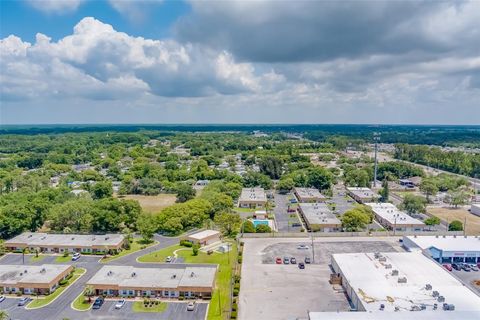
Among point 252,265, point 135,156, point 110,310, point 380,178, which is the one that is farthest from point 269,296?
point 135,156

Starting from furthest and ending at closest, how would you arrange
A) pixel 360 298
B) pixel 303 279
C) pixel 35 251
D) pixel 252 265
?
pixel 35 251, pixel 252 265, pixel 303 279, pixel 360 298

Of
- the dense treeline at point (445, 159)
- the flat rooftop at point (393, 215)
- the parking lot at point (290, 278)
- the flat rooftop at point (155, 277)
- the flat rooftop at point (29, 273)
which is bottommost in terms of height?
the parking lot at point (290, 278)

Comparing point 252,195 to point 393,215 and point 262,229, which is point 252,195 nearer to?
point 262,229

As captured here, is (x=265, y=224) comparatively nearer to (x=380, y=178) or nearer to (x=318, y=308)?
(x=318, y=308)

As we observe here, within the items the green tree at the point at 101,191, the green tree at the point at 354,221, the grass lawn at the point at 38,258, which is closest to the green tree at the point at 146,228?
the grass lawn at the point at 38,258

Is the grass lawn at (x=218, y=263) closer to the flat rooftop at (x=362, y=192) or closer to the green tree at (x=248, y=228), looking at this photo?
the green tree at (x=248, y=228)

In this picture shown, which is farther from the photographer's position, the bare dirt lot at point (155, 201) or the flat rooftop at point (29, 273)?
the bare dirt lot at point (155, 201)
